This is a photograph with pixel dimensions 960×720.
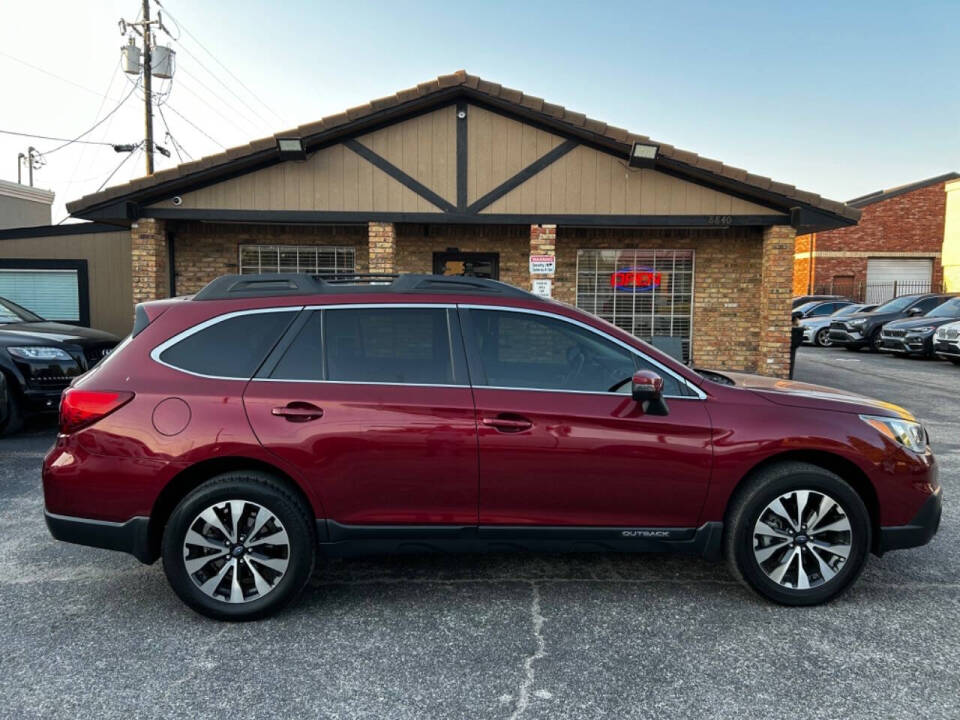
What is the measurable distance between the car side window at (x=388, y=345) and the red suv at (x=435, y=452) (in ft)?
0.04

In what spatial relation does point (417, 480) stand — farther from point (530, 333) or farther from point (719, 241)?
point (719, 241)

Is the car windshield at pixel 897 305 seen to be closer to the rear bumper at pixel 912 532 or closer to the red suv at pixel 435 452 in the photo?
the rear bumper at pixel 912 532

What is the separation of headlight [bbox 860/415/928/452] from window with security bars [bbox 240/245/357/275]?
9.55 metres

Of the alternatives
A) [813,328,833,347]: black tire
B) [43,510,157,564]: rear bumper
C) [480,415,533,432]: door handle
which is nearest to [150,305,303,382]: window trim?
[43,510,157,564]: rear bumper

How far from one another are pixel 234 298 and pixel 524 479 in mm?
1824

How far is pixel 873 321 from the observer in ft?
65.2

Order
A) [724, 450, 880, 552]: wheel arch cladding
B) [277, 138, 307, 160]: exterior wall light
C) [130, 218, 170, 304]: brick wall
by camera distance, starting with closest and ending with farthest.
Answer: [724, 450, 880, 552]: wheel arch cladding
[277, 138, 307, 160]: exterior wall light
[130, 218, 170, 304]: brick wall

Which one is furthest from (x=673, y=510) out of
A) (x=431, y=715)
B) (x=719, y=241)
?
(x=719, y=241)

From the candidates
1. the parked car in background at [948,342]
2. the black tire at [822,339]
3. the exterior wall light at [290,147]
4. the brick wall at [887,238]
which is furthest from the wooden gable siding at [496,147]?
the brick wall at [887,238]

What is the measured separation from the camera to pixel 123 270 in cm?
1293

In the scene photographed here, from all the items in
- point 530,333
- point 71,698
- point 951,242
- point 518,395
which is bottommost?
point 71,698

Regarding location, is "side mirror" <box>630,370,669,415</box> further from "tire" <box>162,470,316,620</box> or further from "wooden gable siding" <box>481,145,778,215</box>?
"wooden gable siding" <box>481,145,778,215</box>

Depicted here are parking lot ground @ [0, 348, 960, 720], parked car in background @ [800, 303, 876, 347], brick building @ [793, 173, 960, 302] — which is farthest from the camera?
brick building @ [793, 173, 960, 302]

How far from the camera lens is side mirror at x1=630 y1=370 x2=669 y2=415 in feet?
10.8
